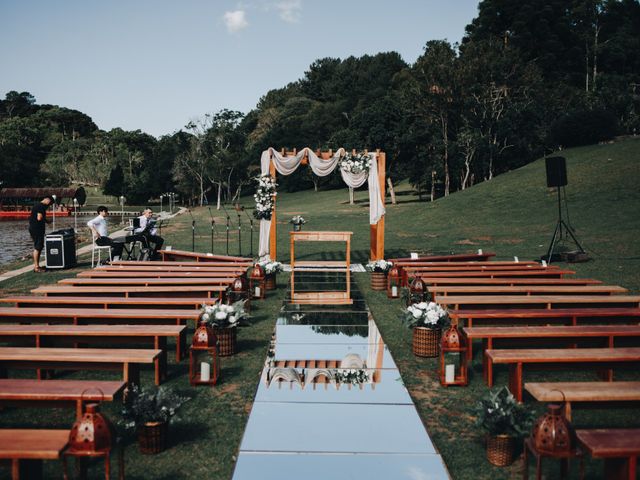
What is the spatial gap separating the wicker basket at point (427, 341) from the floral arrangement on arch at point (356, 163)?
354 inches

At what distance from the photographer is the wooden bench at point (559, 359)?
6043 mm

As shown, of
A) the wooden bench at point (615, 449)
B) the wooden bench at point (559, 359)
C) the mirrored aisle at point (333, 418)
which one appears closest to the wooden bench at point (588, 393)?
the wooden bench at point (615, 449)

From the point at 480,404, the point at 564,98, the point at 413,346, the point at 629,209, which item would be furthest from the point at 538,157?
the point at 480,404

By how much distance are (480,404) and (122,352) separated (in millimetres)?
3709

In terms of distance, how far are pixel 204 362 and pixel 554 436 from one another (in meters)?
4.19

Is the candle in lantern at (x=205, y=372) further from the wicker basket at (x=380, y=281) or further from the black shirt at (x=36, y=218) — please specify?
the black shirt at (x=36, y=218)

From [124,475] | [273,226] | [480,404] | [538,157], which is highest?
[538,157]

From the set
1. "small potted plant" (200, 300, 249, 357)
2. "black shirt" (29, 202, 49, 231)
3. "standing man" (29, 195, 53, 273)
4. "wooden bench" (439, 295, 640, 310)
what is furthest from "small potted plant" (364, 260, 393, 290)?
"black shirt" (29, 202, 49, 231)

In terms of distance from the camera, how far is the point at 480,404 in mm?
5031

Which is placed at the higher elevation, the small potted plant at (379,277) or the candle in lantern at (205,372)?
the small potted plant at (379,277)

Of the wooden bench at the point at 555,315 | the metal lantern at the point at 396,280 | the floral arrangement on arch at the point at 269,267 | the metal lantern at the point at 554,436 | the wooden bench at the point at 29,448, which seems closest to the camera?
the wooden bench at the point at 29,448

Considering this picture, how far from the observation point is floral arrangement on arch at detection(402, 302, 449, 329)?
25.9 ft

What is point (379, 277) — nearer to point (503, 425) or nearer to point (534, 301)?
point (534, 301)

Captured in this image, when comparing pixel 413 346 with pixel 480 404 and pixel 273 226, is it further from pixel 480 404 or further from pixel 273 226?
pixel 273 226
